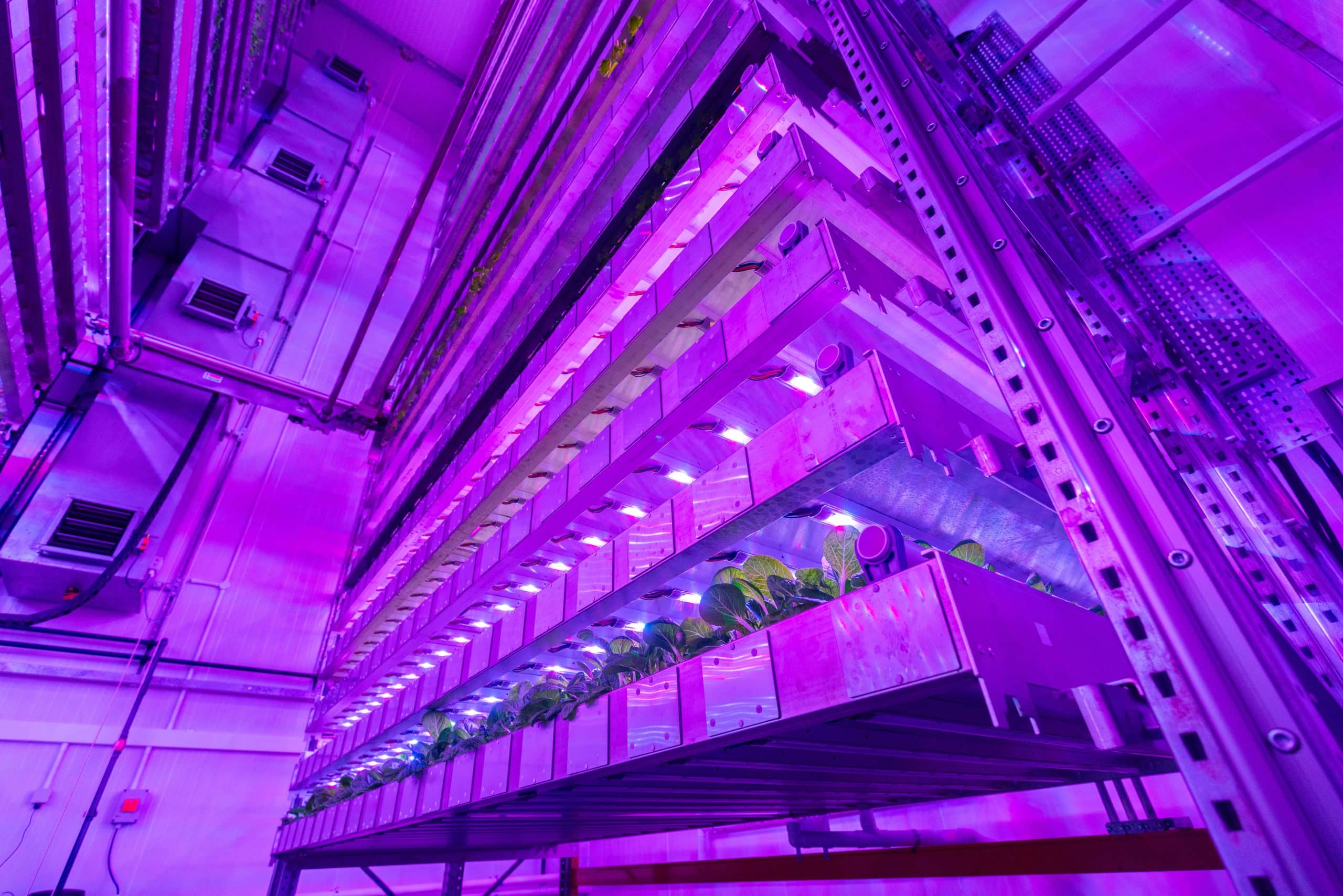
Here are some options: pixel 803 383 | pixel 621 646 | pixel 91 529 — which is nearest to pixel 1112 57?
pixel 803 383

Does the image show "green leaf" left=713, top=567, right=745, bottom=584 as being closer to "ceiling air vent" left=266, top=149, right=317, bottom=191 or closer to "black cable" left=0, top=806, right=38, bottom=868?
"black cable" left=0, top=806, right=38, bottom=868

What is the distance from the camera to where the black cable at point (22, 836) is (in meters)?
7.55

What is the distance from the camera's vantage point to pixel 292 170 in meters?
13.7

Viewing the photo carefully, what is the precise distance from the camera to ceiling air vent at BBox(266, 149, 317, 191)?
1340cm

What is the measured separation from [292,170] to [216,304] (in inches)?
166

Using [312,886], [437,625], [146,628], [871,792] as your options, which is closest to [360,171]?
[146,628]

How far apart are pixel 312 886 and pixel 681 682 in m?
8.98

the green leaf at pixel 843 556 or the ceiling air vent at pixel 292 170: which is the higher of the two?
the ceiling air vent at pixel 292 170

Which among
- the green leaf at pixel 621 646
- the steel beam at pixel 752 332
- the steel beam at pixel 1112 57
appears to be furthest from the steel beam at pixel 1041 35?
the green leaf at pixel 621 646

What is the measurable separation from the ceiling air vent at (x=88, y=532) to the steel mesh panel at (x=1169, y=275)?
38.4 feet

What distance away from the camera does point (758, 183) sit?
12.2ft

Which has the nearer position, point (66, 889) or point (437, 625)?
point (437, 625)

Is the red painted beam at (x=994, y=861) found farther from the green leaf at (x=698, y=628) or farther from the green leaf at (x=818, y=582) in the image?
the green leaf at (x=698, y=628)

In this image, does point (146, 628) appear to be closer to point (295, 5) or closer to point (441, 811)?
point (441, 811)
